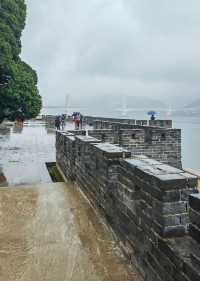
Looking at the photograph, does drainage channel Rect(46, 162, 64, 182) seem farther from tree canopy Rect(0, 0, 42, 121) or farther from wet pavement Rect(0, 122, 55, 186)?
tree canopy Rect(0, 0, 42, 121)

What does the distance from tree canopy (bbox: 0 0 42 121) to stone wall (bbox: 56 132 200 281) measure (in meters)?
6.90

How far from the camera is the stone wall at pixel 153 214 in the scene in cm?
243

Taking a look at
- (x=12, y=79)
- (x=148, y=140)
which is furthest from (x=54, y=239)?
(x=12, y=79)

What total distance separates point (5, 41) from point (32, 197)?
22.3 ft

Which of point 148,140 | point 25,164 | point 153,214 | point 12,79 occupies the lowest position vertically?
point 25,164

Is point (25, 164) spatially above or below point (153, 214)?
below

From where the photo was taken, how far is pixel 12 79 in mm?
10859

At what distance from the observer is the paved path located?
325 centimetres

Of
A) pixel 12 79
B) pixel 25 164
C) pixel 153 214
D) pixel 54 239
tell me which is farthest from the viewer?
pixel 12 79

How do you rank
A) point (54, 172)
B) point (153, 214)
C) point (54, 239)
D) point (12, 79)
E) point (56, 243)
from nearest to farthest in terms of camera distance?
point (153, 214) → point (56, 243) → point (54, 239) → point (54, 172) → point (12, 79)

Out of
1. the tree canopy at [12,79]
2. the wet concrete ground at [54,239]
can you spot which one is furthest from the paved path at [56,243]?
the tree canopy at [12,79]

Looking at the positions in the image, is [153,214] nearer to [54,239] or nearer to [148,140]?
[54,239]

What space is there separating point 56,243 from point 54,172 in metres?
5.45

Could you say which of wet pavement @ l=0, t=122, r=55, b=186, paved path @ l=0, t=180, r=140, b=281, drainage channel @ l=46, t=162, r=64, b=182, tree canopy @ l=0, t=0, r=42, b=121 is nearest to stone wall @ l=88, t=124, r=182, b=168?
drainage channel @ l=46, t=162, r=64, b=182
